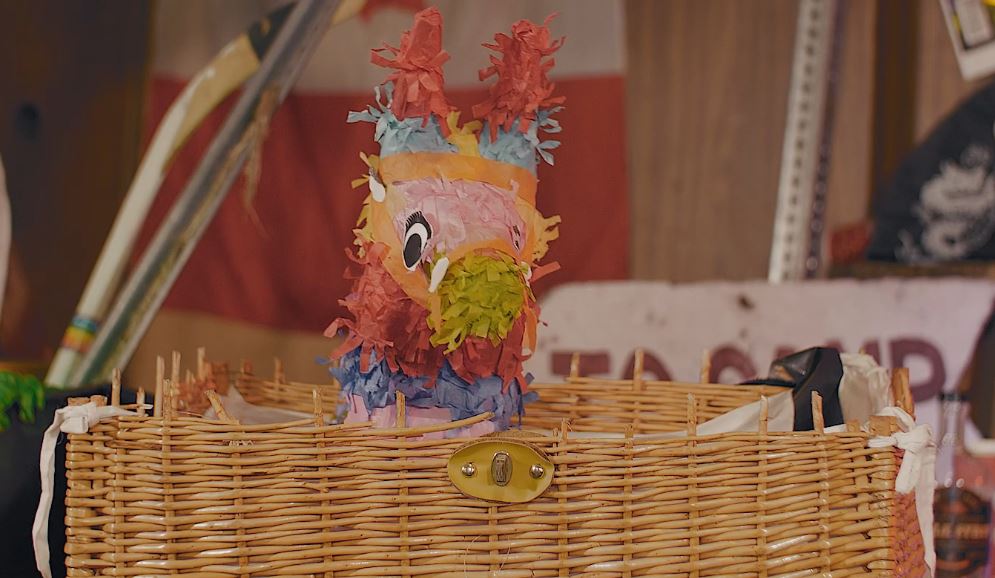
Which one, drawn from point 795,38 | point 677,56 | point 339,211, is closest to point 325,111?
point 339,211

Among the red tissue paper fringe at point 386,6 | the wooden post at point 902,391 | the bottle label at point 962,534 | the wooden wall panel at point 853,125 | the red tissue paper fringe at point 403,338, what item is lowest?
the bottle label at point 962,534

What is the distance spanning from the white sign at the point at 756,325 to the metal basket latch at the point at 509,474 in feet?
2.15

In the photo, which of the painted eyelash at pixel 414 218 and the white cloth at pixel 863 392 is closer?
the painted eyelash at pixel 414 218

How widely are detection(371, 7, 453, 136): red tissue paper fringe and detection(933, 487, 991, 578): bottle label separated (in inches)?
25.9

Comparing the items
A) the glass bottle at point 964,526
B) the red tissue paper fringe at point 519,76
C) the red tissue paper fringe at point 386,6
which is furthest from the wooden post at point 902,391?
the red tissue paper fringe at point 386,6

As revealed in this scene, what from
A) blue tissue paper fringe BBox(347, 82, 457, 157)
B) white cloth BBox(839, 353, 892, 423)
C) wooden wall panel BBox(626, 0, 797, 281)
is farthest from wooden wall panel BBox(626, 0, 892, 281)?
blue tissue paper fringe BBox(347, 82, 457, 157)

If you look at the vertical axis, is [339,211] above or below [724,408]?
above

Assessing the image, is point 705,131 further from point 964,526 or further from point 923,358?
point 964,526

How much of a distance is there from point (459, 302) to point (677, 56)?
105 cm

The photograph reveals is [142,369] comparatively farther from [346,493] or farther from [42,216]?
[346,493]

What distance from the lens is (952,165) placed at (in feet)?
4.31

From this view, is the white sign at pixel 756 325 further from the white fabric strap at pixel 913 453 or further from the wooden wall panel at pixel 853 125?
the white fabric strap at pixel 913 453

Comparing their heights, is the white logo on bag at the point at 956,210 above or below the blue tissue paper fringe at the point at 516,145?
above

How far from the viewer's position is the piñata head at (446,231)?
627mm
